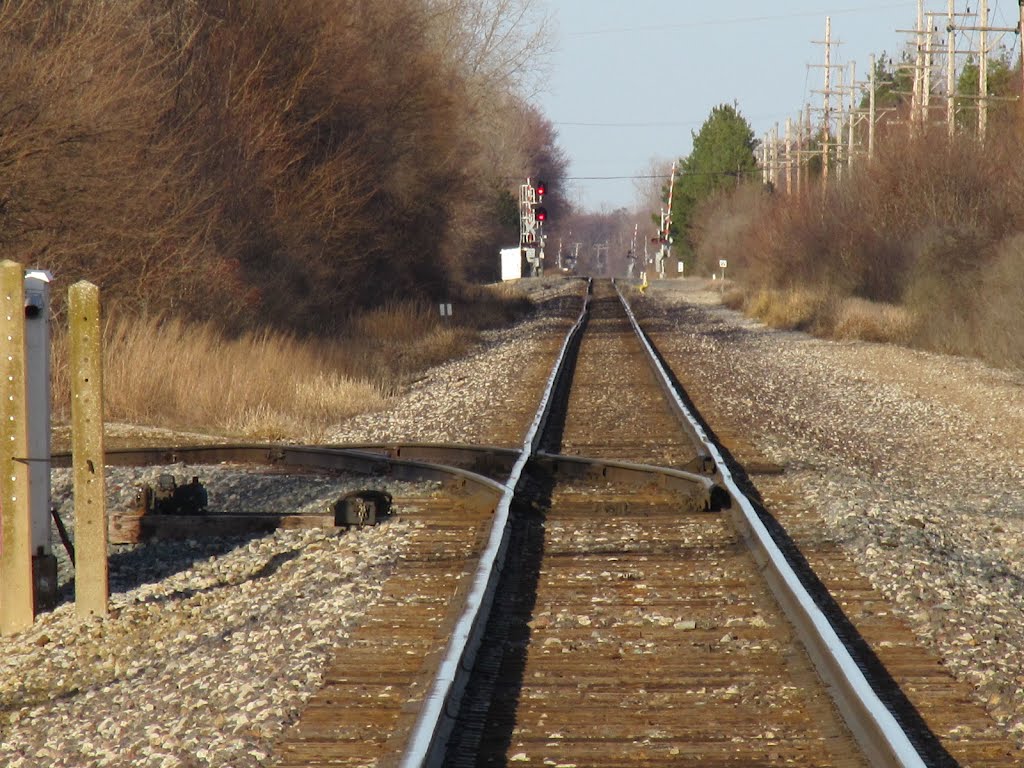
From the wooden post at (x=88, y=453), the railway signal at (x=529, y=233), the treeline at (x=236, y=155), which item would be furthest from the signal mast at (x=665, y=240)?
the wooden post at (x=88, y=453)

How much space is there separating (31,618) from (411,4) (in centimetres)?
2759

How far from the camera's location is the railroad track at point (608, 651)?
180 inches

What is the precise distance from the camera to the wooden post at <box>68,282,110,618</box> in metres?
6.98

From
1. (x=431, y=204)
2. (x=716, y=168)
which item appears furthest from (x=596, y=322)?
(x=716, y=168)

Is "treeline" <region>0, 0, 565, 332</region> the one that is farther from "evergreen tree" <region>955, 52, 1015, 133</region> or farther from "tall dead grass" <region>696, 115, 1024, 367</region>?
"evergreen tree" <region>955, 52, 1015, 133</region>

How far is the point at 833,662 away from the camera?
512 centimetres

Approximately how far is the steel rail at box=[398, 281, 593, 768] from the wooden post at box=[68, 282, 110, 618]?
1.91 meters

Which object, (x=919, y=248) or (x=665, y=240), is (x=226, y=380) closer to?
(x=919, y=248)

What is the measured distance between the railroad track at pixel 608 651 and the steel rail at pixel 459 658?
12mm

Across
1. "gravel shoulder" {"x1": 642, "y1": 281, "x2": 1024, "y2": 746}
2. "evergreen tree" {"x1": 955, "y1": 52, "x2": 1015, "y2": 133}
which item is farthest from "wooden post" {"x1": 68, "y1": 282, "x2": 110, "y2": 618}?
"evergreen tree" {"x1": 955, "y1": 52, "x2": 1015, "y2": 133}

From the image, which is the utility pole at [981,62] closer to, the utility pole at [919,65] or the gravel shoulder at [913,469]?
the utility pole at [919,65]

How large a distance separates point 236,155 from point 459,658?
790 inches

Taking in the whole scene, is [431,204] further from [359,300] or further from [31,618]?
[31,618]

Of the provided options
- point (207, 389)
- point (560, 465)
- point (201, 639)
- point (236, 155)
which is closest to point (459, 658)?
point (201, 639)
